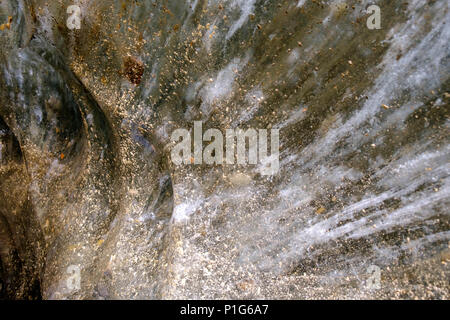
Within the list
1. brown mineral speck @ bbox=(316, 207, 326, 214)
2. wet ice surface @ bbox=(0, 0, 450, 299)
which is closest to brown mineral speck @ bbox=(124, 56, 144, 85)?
wet ice surface @ bbox=(0, 0, 450, 299)

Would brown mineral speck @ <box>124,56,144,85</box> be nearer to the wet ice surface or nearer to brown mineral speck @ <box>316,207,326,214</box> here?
the wet ice surface

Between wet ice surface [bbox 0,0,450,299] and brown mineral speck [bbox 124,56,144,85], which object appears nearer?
wet ice surface [bbox 0,0,450,299]

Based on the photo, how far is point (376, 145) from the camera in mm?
1707

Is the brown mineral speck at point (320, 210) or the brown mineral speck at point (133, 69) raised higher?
the brown mineral speck at point (133, 69)

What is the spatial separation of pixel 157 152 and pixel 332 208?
98 centimetres

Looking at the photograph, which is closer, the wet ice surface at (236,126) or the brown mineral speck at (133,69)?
the wet ice surface at (236,126)

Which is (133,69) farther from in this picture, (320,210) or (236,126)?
(320,210)

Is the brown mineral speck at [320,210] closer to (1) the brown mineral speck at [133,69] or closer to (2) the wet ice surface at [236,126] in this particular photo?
(2) the wet ice surface at [236,126]

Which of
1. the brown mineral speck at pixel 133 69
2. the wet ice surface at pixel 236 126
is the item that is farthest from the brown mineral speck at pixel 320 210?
the brown mineral speck at pixel 133 69

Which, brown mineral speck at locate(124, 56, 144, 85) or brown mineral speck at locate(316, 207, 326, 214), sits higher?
brown mineral speck at locate(124, 56, 144, 85)

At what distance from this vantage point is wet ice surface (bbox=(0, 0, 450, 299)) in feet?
5.43

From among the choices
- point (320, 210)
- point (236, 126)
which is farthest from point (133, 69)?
point (320, 210)

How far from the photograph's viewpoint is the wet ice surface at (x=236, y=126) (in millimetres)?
1656
